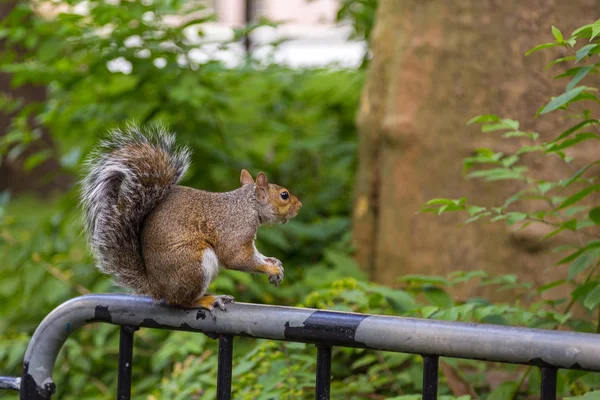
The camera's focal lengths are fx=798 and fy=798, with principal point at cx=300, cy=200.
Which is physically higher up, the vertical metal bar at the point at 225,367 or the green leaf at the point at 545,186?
the green leaf at the point at 545,186

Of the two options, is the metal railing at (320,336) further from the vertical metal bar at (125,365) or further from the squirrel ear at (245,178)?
the squirrel ear at (245,178)

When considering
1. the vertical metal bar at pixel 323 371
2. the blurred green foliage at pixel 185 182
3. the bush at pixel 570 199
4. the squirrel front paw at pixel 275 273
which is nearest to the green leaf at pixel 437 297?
the blurred green foliage at pixel 185 182

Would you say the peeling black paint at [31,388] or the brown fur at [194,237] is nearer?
the peeling black paint at [31,388]

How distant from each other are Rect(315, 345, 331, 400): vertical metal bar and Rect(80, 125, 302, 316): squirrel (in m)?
0.28

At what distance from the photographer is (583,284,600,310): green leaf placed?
1.33 meters

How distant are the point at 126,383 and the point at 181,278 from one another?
0.25 meters

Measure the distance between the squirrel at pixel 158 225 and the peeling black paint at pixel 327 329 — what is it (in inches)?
10.9

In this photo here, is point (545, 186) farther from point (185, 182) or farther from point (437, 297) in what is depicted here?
point (185, 182)

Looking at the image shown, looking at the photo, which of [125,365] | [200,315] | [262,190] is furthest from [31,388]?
[262,190]

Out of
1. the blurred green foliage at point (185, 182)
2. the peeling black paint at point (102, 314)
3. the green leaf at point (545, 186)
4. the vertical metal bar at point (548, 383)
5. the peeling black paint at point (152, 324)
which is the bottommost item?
the blurred green foliage at point (185, 182)

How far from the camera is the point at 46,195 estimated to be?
30.5ft

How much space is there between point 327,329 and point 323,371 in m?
0.07

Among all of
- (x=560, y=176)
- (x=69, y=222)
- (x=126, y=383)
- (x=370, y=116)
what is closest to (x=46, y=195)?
(x=69, y=222)

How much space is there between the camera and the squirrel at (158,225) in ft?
4.74
